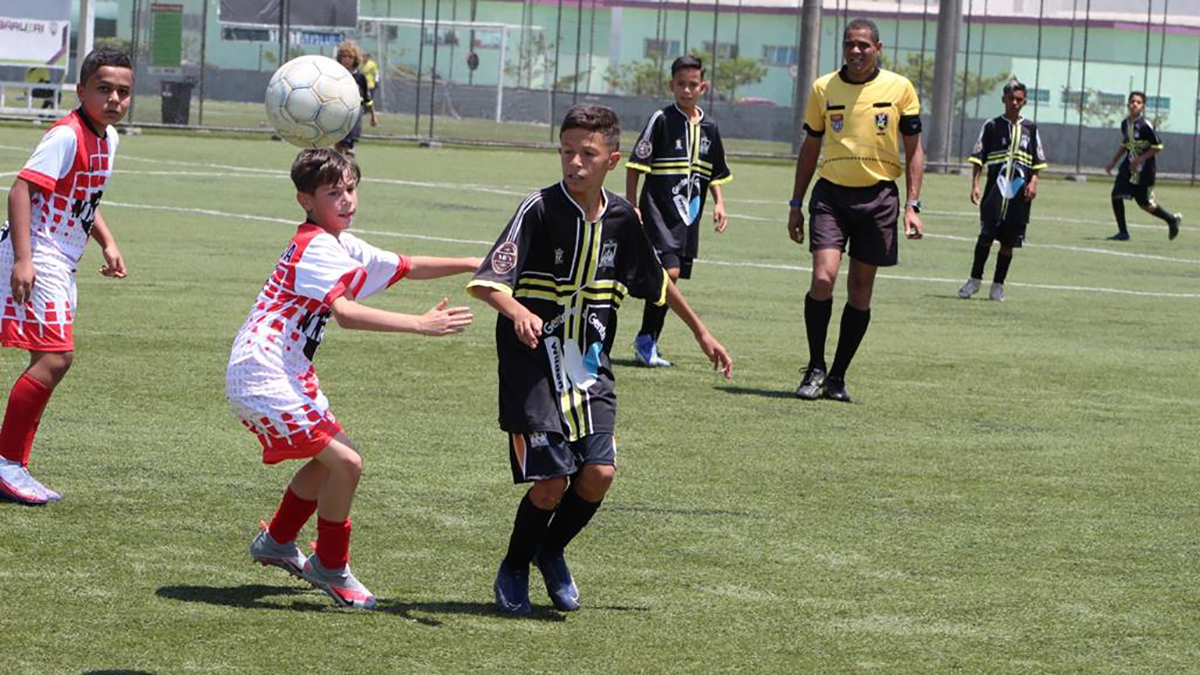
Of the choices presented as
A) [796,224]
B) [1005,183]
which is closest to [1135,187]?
[1005,183]

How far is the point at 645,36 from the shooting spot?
60.1 m

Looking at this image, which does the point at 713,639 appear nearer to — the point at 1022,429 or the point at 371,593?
Result: the point at 371,593

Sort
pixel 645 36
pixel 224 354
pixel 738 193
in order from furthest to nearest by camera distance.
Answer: pixel 645 36 < pixel 738 193 < pixel 224 354

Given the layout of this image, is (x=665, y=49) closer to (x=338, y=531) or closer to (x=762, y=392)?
(x=762, y=392)

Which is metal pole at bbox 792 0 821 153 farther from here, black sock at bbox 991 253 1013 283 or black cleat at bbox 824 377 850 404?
black cleat at bbox 824 377 850 404

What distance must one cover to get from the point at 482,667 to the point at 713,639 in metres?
0.84

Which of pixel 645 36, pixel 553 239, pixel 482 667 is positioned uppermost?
pixel 645 36

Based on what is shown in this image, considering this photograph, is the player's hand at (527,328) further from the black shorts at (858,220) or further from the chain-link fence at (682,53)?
the chain-link fence at (682,53)

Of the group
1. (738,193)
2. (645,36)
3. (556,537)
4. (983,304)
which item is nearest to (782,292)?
(983,304)

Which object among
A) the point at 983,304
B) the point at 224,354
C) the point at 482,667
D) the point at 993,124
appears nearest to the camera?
the point at 482,667

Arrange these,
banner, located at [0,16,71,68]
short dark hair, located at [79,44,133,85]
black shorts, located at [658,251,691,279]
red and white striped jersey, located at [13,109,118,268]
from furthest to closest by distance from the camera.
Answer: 1. banner, located at [0,16,71,68]
2. black shorts, located at [658,251,691,279]
3. short dark hair, located at [79,44,133,85]
4. red and white striped jersey, located at [13,109,118,268]

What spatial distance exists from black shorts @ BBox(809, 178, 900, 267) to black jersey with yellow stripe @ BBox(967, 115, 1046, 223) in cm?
756

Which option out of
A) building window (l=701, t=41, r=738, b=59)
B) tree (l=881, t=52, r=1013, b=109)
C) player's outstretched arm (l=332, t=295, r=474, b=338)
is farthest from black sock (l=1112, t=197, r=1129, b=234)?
tree (l=881, t=52, r=1013, b=109)

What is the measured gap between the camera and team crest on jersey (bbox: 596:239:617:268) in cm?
652
